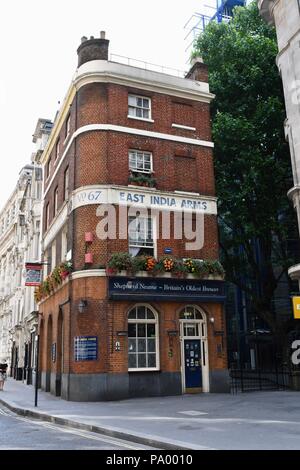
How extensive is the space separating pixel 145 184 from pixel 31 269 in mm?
6205

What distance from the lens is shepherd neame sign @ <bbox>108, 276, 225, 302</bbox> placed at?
19906mm

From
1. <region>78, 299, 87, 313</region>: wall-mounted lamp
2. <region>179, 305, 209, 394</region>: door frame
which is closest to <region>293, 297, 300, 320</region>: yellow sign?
<region>179, 305, 209, 394</region>: door frame

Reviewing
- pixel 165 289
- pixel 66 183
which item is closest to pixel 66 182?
pixel 66 183

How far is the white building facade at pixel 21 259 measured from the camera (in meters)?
37.0

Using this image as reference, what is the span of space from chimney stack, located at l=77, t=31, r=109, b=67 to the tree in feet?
25.5

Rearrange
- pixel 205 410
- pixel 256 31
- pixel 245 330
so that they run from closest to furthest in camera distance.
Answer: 1. pixel 205 410
2. pixel 256 31
3. pixel 245 330

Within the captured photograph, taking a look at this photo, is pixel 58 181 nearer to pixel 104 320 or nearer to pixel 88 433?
pixel 104 320

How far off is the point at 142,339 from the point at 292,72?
1277cm

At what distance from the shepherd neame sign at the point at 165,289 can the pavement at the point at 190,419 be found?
397 cm

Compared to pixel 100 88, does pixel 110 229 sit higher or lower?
lower

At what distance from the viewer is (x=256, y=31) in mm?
32031

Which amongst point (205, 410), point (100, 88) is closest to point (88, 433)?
point (205, 410)

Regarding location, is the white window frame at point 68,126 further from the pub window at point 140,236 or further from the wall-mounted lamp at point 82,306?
the wall-mounted lamp at point 82,306

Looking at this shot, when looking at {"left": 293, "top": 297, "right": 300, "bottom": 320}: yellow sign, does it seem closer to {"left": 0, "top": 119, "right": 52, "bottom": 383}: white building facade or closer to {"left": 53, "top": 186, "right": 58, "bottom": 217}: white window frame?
{"left": 53, "top": 186, "right": 58, "bottom": 217}: white window frame
